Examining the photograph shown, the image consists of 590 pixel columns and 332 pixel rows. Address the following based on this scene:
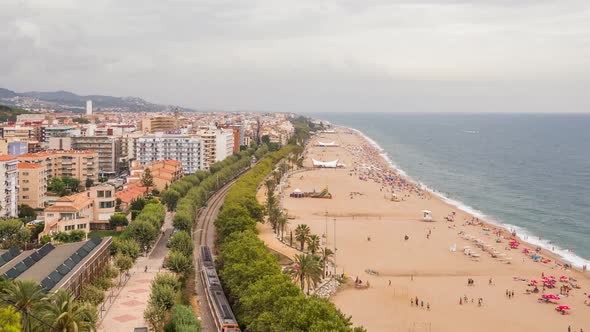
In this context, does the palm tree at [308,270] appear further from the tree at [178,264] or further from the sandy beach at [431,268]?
the tree at [178,264]

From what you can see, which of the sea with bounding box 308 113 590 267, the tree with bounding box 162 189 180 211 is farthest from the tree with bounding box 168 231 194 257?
the sea with bounding box 308 113 590 267

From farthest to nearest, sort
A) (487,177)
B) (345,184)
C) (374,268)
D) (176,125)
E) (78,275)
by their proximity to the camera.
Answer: (176,125) → (487,177) → (345,184) → (374,268) → (78,275)

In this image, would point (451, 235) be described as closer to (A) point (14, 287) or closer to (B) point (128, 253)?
(B) point (128, 253)

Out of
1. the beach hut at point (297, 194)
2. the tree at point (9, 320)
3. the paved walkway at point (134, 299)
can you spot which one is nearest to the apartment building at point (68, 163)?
the beach hut at point (297, 194)

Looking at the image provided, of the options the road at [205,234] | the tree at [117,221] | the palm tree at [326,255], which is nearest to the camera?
the road at [205,234]

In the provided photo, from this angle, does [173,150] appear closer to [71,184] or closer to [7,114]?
[71,184]

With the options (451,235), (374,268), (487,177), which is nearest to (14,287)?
(374,268)

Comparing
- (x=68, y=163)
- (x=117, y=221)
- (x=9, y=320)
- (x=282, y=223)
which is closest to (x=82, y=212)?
(x=117, y=221)
